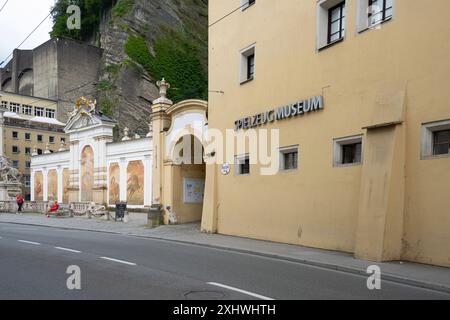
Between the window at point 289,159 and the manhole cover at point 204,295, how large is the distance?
27.5 feet

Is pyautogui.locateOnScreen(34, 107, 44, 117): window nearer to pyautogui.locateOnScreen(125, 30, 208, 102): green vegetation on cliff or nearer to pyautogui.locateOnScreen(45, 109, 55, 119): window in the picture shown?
pyautogui.locateOnScreen(45, 109, 55, 119): window

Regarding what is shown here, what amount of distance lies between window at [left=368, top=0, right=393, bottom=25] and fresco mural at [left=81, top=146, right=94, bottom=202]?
23.9 meters

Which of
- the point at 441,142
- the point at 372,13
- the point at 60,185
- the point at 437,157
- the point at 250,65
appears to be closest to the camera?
the point at 437,157

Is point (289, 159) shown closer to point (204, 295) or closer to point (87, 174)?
point (204, 295)

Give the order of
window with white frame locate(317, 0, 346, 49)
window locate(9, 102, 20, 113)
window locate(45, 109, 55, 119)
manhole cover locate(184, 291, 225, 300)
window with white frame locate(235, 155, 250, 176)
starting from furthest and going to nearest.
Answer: window locate(9, 102, 20, 113) < window locate(45, 109, 55, 119) < window with white frame locate(235, 155, 250, 176) < window with white frame locate(317, 0, 346, 49) < manhole cover locate(184, 291, 225, 300)

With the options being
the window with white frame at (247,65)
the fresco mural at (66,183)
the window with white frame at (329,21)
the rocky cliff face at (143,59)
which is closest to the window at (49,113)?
the rocky cliff face at (143,59)

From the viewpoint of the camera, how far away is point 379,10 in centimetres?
1300

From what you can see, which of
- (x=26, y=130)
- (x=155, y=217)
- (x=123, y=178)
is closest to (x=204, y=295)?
(x=155, y=217)

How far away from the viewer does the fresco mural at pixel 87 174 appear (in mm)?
32594

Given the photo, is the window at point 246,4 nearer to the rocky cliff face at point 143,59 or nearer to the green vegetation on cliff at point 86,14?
the rocky cliff face at point 143,59

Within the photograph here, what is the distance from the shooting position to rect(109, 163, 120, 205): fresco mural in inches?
1176

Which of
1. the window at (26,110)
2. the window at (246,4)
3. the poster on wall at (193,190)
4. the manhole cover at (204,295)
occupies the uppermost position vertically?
the window at (26,110)

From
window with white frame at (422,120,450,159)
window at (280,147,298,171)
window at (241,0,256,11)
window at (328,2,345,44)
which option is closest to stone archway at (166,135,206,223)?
window at (241,0,256,11)

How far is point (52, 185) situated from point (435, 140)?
33.2 metres
